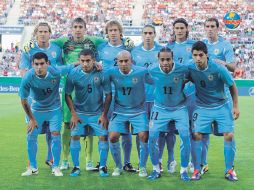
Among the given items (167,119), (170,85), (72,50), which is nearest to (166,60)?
(170,85)

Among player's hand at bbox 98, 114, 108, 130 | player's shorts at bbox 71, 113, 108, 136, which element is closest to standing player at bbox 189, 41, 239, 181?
player's hand at bbox 98, 114, 108, 130

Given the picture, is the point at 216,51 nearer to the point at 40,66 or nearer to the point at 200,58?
the point at 200,58

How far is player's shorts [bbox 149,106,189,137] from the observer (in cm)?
729

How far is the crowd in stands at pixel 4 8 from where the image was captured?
Result: 38.4 metres

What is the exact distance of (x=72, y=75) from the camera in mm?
7578

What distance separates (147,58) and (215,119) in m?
1.41

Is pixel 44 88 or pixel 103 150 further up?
pixel 44 88

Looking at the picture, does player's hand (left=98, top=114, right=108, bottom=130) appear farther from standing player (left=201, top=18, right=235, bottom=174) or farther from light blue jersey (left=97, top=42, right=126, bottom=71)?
standing player (left=201, top=18, right=235, bottom=174)

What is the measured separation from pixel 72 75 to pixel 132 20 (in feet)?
103

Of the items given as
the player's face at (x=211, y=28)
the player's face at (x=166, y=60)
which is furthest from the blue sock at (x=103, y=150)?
the player's face at (x=211, y=28)

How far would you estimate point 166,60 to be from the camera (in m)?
7.14

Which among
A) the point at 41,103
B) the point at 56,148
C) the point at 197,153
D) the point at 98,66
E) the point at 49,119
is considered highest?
the point at 98,66

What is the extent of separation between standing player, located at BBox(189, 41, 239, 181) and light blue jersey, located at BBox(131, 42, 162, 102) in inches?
32.0

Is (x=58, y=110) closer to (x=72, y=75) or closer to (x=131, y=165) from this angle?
(x=72, y=75)
